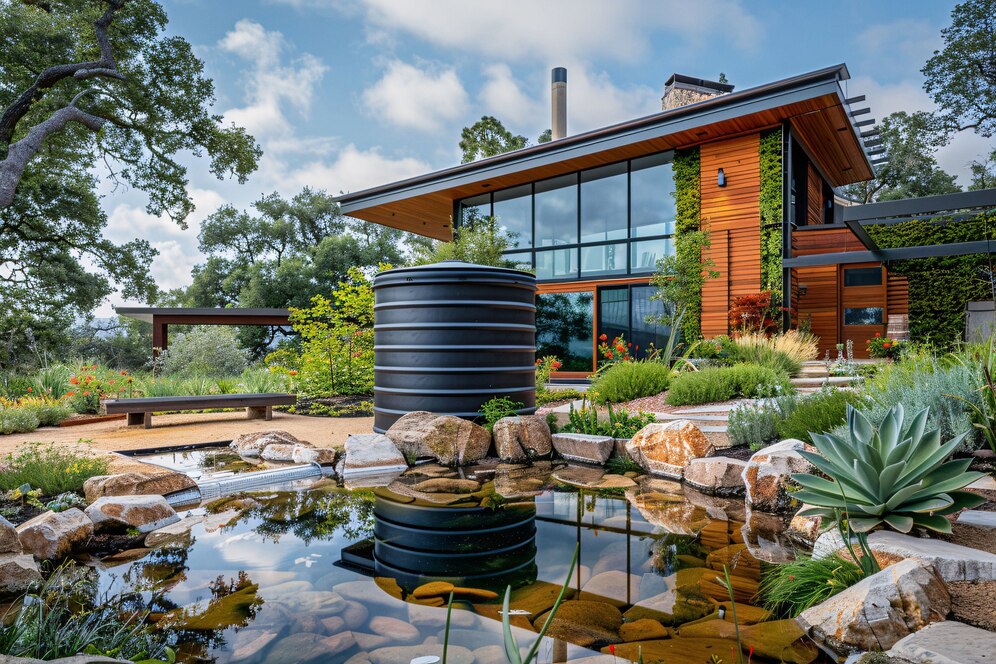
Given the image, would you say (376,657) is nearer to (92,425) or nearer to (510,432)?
(510,432)

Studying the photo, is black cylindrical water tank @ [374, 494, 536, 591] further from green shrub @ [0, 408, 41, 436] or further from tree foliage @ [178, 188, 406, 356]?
tree foliage @ [178, 188, 406, 356]

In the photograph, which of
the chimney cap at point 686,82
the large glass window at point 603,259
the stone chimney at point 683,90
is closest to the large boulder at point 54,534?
the large glass window at point 603,259

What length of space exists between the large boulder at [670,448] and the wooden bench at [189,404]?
5.21 meters

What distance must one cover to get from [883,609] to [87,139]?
1898 centimetres

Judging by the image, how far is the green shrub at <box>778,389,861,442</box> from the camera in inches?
159

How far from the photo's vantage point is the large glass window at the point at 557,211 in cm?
1321

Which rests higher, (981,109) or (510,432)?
(981,109)

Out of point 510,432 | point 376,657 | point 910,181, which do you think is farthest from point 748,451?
point 910,181

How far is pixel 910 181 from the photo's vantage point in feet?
75.8

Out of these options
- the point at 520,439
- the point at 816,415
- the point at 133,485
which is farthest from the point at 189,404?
the point at 816,415

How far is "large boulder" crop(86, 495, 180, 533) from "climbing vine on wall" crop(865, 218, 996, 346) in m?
11.7

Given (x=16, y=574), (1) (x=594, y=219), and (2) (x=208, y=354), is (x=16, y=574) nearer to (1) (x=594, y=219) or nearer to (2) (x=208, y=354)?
(1) (x=594, y=219)

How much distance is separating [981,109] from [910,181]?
3754 millimetres

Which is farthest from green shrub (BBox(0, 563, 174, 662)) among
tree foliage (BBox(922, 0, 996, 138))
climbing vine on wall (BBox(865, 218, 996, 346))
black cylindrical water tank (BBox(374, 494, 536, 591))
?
tree foliage (BBox(922, 0, 996, 138))
